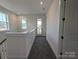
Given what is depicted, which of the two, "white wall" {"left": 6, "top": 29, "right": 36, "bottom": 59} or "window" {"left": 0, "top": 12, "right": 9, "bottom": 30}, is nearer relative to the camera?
"white wall" {"left": 6, "top": 29, "right": 36, "bottom": 59}

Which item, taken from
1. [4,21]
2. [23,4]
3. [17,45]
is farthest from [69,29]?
[4,21]

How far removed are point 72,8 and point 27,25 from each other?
799 centimetres

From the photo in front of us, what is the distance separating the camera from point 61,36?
3359mm

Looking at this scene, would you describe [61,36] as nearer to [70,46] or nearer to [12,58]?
[70,46]

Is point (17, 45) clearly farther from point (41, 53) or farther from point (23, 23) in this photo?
point (23, 23)

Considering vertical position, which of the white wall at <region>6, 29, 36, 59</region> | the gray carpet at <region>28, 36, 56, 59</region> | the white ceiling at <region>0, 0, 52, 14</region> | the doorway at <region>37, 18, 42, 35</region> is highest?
the white ceiling at <region>0, 0, 52, 14</region>

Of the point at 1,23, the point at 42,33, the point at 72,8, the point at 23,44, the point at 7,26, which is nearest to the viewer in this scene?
the point at 72,8

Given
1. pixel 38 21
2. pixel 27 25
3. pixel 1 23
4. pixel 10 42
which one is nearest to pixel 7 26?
pixel 1 23

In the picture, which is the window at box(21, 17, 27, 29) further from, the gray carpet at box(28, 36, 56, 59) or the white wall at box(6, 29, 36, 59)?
the white wall at box(6, 29, 36, 59)

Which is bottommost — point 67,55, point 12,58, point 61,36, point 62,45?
point 12,58

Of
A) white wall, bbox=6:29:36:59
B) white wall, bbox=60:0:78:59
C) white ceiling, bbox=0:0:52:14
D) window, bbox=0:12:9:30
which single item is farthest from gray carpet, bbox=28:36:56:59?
window, bbox=0:12:9:30

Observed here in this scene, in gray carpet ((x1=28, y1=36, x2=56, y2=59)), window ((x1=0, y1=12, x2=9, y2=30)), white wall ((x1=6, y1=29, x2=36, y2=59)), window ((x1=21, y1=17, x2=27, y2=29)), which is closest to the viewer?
white wall ((x1=6, y1=29, x2=36, y2=59))

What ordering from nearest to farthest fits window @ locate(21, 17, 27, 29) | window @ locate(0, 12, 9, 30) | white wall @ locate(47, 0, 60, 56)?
white wall @ locate(47, 0, 60, 56), window @ locate(0, 12, 9, 30), window @ locate(21, 17, 27, 29)

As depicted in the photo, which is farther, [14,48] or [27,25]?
[27,25]
